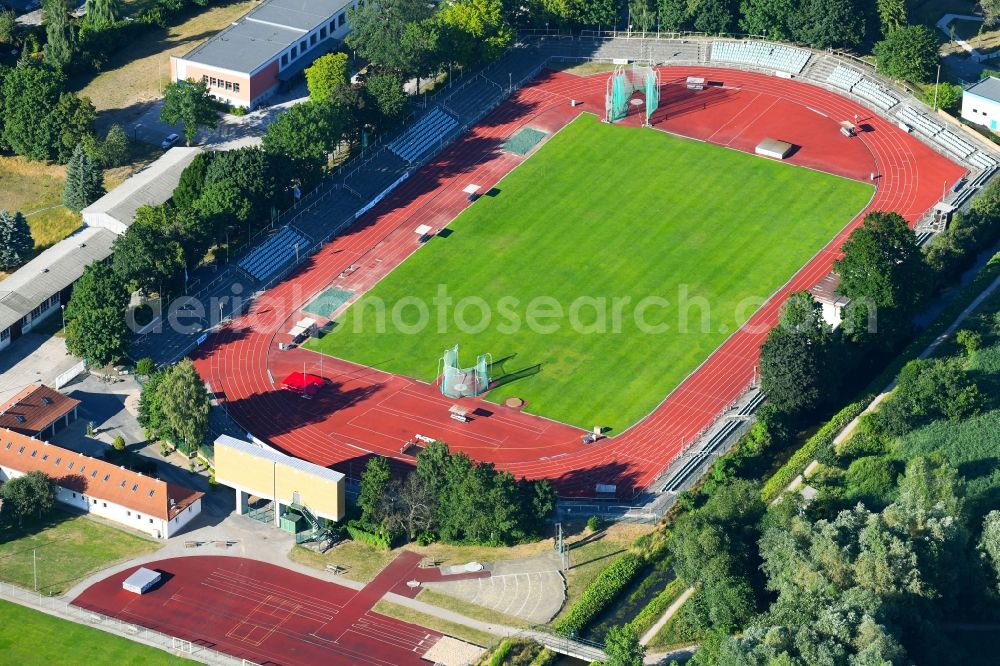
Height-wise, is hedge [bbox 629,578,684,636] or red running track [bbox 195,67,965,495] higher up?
red running track [bbox 195,67,965,495]

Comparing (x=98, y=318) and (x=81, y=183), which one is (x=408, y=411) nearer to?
(x=98, y=318)

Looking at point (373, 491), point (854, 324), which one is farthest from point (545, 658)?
point (854, 324)

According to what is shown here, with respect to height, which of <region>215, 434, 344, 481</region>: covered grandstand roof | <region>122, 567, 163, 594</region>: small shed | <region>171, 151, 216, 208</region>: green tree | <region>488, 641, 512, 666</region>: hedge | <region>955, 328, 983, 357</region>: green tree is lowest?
<region>122, 567, 163, 594</region>: small shed

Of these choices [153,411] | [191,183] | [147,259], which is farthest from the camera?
[191,183]

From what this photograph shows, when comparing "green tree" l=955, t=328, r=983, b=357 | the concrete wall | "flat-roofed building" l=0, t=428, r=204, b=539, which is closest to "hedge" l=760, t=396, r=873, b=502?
"green tree" l=955, t=328, r=983, b=357

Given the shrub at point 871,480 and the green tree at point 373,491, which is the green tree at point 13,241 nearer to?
the green tree at point 373,491

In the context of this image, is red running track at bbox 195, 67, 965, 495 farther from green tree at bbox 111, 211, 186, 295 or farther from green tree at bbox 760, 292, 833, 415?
green tree at bbox 111, 211, 186, 295

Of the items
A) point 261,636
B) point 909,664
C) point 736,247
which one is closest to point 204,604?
point 261,636
